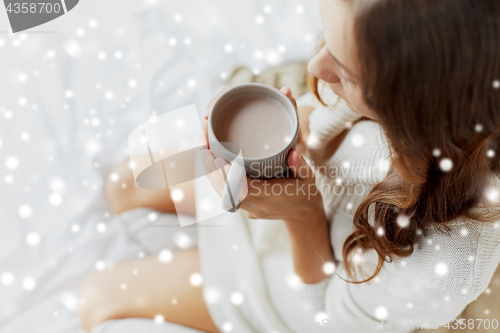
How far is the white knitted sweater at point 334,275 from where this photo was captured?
23.2 inches

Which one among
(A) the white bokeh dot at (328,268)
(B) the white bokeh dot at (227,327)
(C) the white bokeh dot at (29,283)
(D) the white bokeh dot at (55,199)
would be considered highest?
(D) the white bokeh dot at (55,199)

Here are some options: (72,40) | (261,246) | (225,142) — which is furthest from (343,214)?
(72,40)

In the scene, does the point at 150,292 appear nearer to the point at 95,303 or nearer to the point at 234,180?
the point at 95,303

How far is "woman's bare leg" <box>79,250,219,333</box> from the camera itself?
2.53 feet

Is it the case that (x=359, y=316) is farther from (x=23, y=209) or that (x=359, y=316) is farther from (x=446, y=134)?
(x=23, y=209)

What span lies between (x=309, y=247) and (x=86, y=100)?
32.3 inches

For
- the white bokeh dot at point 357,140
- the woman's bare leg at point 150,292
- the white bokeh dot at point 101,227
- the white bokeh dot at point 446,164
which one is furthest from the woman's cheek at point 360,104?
the white bokeh dot at point 101,227

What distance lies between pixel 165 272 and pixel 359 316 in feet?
1.47

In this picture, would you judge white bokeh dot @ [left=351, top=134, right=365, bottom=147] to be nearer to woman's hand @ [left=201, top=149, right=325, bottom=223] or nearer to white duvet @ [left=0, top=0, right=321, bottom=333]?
woman's hand @ [left=201, top=149, right=325, bottom=223]

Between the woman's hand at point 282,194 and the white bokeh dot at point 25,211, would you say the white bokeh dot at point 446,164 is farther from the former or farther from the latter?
the white bokeh dot at point 25,211

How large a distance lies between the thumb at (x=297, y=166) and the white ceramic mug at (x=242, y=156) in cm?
1

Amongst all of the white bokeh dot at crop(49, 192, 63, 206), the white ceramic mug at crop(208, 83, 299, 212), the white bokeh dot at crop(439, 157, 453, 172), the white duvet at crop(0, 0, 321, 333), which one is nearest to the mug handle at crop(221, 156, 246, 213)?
the white ceramic mug at crop(208, 83, 299, 212)

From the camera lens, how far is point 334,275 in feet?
2.52

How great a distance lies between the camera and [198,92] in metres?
1.10
